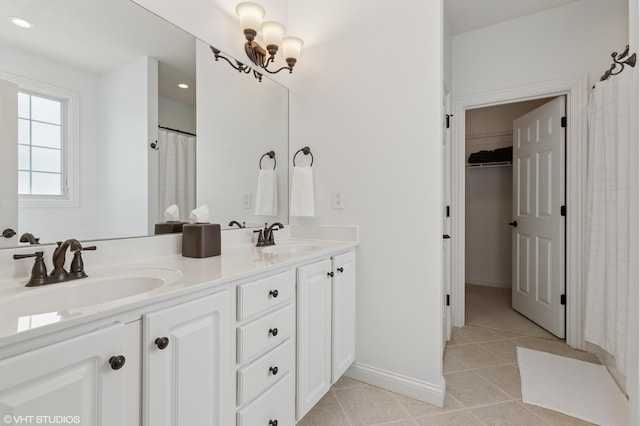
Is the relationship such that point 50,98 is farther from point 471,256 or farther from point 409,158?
point 471,256

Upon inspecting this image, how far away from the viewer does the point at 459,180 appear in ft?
9.12

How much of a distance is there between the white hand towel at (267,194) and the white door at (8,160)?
119 centimetres

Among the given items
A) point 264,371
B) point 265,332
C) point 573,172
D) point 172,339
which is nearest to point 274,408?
point 264,371

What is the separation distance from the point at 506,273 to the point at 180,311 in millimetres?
4254

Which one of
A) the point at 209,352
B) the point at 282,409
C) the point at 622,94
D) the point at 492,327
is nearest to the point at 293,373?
the point at 282,409

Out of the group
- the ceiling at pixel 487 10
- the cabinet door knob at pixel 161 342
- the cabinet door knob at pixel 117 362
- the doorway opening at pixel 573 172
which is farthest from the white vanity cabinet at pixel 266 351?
the ceiling at pixel 487 10

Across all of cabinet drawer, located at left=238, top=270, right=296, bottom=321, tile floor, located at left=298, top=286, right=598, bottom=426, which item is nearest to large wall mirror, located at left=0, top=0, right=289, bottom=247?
cabinet drawer, located at left=238, top=270, right=296, bottom=321

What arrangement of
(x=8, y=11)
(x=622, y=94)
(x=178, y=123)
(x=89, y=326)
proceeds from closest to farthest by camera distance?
1. (x=89, y=326)
2. (x=8, y=11)
3. (x=178, y=123)
4. (x=622, y=94)

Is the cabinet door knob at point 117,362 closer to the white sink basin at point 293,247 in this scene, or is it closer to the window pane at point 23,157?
the window pane at point 23,157

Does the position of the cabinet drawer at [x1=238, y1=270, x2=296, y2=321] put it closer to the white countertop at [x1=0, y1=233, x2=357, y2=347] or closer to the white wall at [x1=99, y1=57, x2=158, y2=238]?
the white countertop at [x1=0, y1=233, x2=357, y2=347]

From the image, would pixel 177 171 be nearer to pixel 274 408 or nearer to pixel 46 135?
pixel 46 135

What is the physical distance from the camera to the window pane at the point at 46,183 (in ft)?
3.45

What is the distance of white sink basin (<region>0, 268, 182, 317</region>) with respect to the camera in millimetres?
820

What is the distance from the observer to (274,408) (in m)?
1.24
